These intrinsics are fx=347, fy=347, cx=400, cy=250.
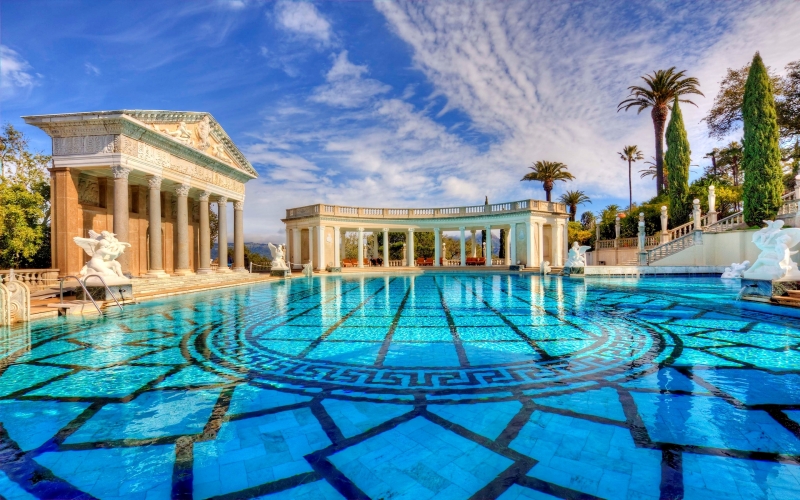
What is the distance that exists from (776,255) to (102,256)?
19.7m

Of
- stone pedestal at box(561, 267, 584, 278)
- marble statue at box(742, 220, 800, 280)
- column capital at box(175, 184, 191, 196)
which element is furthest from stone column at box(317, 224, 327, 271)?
marble statue at box(742, 220, 800, 280)

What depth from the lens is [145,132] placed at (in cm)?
1595

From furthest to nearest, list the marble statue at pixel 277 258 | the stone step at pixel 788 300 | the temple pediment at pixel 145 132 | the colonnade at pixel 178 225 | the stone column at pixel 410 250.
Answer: the stone column at pixel 410 250
the marble statue at pixel 277 258
the colonnade at pixel 178 225
the temple pediment at pixel 145 132
the stone step at pixel 788 300

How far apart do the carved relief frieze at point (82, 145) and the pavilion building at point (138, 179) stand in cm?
3

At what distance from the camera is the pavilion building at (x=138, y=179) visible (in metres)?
14.6

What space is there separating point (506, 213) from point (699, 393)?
2667 cm

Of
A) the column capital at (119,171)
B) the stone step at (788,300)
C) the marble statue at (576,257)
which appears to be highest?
the column capital at (119,171)

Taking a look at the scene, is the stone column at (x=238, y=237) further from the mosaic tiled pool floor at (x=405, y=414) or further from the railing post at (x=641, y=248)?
the railing post at (x=641, y=248)

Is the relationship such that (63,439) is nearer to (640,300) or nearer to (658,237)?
(640,300)

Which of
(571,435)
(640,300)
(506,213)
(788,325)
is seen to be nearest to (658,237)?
(506,213)

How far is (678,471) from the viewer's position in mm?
2260

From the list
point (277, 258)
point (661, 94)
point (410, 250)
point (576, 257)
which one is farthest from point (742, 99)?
point (277, 258)

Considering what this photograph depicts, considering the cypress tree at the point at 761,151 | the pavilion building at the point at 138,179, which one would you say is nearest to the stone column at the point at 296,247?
the pavilion building at the point at 138,179

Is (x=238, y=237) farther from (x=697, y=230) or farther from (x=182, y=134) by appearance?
(x=697, y=230)
